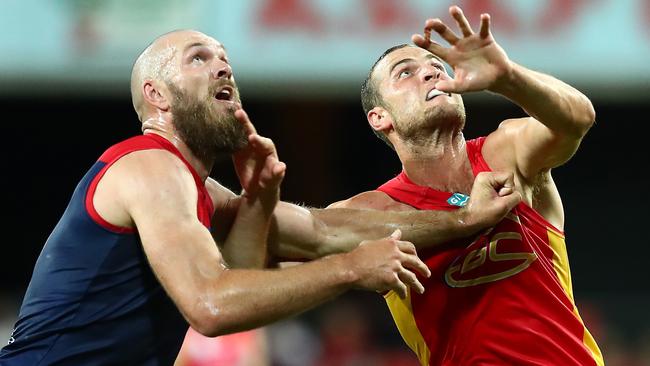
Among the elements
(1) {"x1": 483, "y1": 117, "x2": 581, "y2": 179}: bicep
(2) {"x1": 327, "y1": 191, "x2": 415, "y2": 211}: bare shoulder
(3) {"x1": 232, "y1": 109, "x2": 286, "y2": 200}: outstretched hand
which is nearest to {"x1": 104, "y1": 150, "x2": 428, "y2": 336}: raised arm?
(3) {"x1": 232, "y1": 109, "x2": 286, "y2": 200}: outstretched hand

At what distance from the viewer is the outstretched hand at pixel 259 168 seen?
4.99 metres

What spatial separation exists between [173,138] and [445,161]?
1.48 m

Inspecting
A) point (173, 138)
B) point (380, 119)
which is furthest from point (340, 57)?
point (173, 138)

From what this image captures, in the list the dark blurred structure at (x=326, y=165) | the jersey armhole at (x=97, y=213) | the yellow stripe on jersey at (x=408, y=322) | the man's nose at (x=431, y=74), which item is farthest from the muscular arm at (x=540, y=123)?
the dark blurred structure at (x=326, y=165)

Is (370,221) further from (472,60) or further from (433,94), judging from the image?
(472,60)

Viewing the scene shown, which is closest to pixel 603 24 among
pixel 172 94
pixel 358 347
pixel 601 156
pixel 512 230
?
pixel 358 347

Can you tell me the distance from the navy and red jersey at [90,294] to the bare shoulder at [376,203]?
4.17 ft

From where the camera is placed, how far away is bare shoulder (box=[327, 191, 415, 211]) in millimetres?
5785

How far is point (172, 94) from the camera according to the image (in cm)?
503

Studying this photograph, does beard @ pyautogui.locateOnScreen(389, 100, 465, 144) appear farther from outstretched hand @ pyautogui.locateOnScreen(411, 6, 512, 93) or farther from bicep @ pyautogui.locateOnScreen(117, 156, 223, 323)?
bicep @ pyautogui.locateOnScreen(117, 156, 223, 323)

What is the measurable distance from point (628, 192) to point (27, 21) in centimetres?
909

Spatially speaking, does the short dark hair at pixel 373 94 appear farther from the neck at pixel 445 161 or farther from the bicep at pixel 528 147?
the bicep at pixel 528 147

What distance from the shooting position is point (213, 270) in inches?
164

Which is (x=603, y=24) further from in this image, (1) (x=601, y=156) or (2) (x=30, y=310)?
(2) (x=30, y=310)
